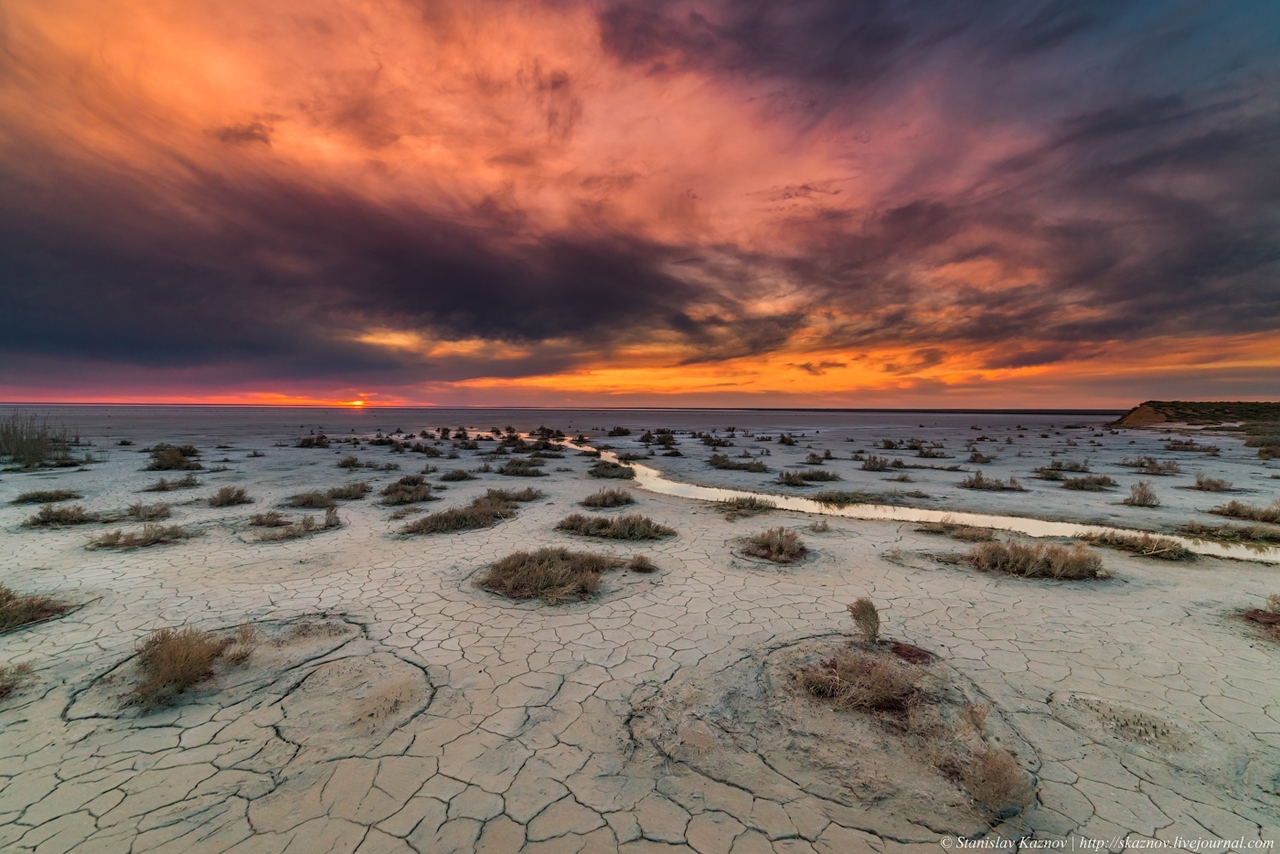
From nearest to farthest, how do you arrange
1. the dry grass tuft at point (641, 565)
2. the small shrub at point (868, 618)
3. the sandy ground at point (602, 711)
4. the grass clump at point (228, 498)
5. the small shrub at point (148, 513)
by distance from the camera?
the sandy ground at point (602, 711)
the small shrub at point (868, 618)
the dry grass tuft at point (641, 565)
the small shrub at point (148, 513)
the grass clump at point (228, 498)

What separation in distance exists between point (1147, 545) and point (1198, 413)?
8391 cm

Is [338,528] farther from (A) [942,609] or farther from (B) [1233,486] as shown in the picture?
(B) [1233,486]

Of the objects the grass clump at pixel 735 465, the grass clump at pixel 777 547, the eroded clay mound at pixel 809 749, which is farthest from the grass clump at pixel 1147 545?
the grass clump at pixel 735 465

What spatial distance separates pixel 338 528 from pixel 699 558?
317 inches

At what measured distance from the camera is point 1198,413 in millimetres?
65375

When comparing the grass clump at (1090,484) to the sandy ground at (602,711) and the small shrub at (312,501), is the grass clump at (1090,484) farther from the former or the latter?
the small shrub at (312,501)

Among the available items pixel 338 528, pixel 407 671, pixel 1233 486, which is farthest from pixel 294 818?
pixel 1233 486

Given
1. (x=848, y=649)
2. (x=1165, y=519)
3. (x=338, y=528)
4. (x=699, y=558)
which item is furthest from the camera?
(x=1165, y=519)

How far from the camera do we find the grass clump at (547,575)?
7375 millimetres

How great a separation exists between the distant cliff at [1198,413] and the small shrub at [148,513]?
282ft

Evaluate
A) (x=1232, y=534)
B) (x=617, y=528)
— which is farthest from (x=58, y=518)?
(x=1232, y=534)

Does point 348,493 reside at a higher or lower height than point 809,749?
higher

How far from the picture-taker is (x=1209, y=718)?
4.38 m

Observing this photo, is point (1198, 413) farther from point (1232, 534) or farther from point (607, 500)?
point (607, 500)
